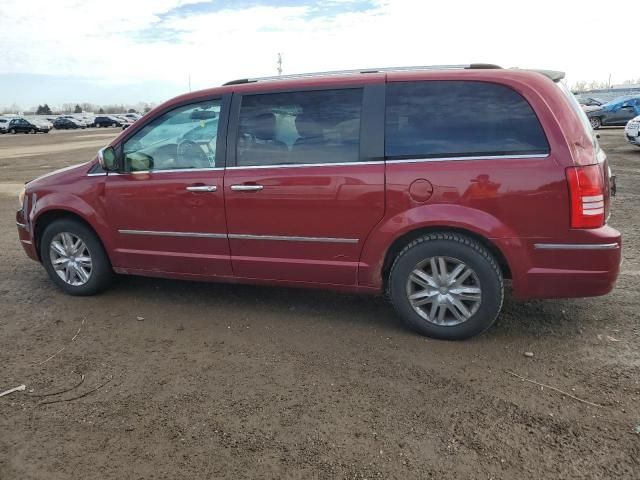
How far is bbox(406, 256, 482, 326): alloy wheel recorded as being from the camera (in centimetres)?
370

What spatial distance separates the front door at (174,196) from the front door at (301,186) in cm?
16

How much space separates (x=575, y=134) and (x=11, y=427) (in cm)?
381

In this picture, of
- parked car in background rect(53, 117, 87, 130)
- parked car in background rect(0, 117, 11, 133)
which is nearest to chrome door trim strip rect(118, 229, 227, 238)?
parked car in background rect(0, 117, 11, 133)

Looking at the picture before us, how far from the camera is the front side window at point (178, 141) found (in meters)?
4.32

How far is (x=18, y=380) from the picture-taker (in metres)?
3.46

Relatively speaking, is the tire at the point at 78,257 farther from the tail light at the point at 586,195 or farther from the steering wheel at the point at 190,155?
the tail light at the point at 586,195

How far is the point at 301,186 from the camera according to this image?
12.9 feet

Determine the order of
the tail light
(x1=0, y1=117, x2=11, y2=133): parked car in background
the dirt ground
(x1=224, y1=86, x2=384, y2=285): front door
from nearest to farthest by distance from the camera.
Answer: the dirt ground < the tail light < (x1=224, y1=86, x2=384, y2=285): front door < (x1=0, y1=117, x2=11, y2=133): parked car in background

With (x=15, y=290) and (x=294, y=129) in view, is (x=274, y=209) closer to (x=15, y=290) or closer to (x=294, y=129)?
(x=294, y=129)

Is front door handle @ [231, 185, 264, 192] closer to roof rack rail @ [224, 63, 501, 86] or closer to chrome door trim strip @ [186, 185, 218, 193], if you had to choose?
chrome door trim strip @ [186, 185, 218, 193]

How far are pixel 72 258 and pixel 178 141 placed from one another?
157 centimetres

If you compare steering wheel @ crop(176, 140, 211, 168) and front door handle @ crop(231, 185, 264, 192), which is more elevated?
steering wheel @ crop(176, 140, 211, 168)

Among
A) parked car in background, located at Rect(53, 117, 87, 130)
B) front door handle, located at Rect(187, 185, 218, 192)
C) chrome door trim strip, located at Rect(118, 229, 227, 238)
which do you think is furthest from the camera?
parked car in background, located at Rect(53, 117, 87, 130)

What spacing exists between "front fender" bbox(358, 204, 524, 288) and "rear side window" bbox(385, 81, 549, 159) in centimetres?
39
